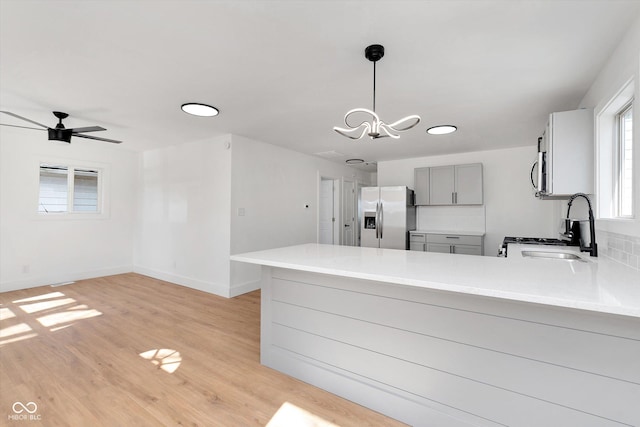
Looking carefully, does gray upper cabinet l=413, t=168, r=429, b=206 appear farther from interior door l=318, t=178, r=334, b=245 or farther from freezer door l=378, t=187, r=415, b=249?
interior door l=318, t=178, r=334, b=245

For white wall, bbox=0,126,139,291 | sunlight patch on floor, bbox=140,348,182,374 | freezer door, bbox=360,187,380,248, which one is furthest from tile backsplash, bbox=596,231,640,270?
white wall, bbox=0,126,139,291

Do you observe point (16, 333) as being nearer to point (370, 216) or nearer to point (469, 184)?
point (370, 216)

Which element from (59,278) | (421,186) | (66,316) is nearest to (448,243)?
(421,186)

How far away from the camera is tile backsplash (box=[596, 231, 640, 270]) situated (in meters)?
1.69

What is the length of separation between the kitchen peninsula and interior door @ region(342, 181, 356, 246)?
175 inches

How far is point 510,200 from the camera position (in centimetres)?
496

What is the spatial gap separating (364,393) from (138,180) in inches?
229

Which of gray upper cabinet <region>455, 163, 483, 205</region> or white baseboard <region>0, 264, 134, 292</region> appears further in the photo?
gray upper cabinet <region>455, 163, 483, 205</region>

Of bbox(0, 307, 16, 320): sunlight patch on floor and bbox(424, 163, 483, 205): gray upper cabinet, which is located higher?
bbox(424, 163, 483, 205): gray upper cabinet

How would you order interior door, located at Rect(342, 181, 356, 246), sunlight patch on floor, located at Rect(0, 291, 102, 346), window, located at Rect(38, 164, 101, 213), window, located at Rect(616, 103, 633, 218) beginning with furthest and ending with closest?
interior door, located at Rect(342, 181, 356, 246) < window, located at Rect(38, 164, 101, 213) < sunlight patch on floor, located at Rect(0, 291, 102, 346) < window, located at Rect(616, 103, 633, 218)

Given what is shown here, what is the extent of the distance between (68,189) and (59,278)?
1.50m

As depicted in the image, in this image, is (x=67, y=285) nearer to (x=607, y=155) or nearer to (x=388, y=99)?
(x=388, y=99)

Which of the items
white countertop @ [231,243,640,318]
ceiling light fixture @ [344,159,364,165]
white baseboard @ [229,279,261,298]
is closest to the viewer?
white countertop @ [231,243,640,318]

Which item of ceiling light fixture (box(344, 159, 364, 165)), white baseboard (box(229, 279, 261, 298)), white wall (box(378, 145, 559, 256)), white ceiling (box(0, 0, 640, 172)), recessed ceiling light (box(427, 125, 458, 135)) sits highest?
ceiling light fixture (box(344, 159, 364, 165))
